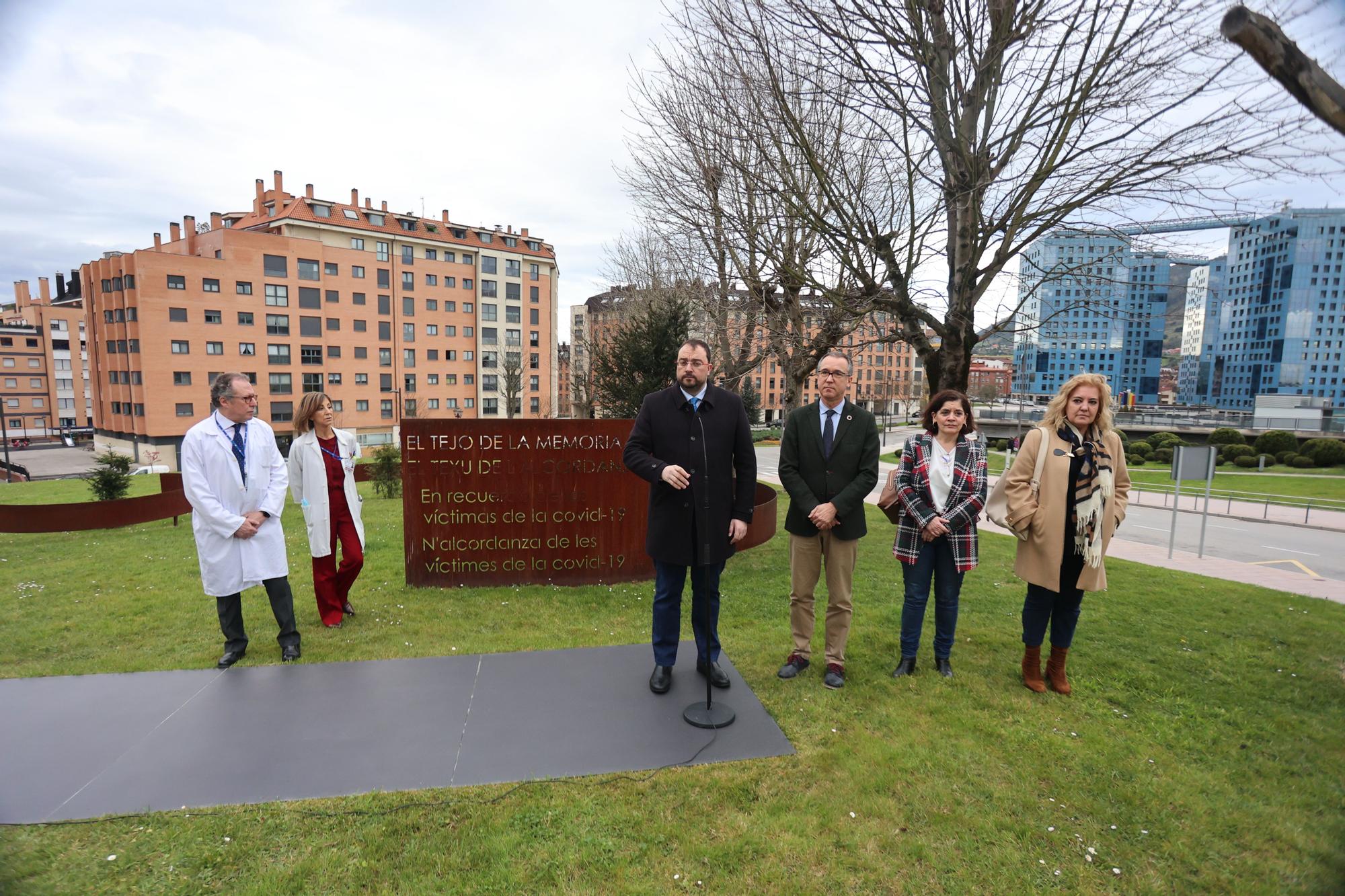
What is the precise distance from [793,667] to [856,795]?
4.36 ft

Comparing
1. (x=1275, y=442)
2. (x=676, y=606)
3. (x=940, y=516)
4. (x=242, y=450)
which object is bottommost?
(x=1275, y=442)

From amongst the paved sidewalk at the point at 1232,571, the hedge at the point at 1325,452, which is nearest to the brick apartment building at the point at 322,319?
the paved sidewalk at the point at 1232,571

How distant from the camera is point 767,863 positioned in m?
2.54

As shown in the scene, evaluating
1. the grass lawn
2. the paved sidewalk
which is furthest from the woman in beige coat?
the paved sidewalk

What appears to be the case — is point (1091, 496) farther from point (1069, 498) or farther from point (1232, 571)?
point (1232, 571)

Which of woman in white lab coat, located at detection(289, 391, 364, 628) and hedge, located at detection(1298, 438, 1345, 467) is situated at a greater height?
woman in white lab coat, located at detection(289, 391, 364, 628)

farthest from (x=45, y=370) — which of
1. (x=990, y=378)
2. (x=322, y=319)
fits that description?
(x=990, y=378)

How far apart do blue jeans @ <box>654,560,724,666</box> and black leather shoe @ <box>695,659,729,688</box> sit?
132mm

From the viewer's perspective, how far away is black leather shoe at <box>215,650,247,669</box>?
4.36m

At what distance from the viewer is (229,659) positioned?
4.39m

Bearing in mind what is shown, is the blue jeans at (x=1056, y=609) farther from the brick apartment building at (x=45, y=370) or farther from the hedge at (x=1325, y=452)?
the brick apartment building at (x=45, y=370)

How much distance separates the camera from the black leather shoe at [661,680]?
158 inches

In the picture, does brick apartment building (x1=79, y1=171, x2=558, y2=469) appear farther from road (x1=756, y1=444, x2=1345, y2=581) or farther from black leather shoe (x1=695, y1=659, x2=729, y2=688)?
black leather shoe (x1=695, y1=659, x2=729, y2=688)

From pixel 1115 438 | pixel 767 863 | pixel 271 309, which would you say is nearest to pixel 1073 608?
pixel 1115 438
